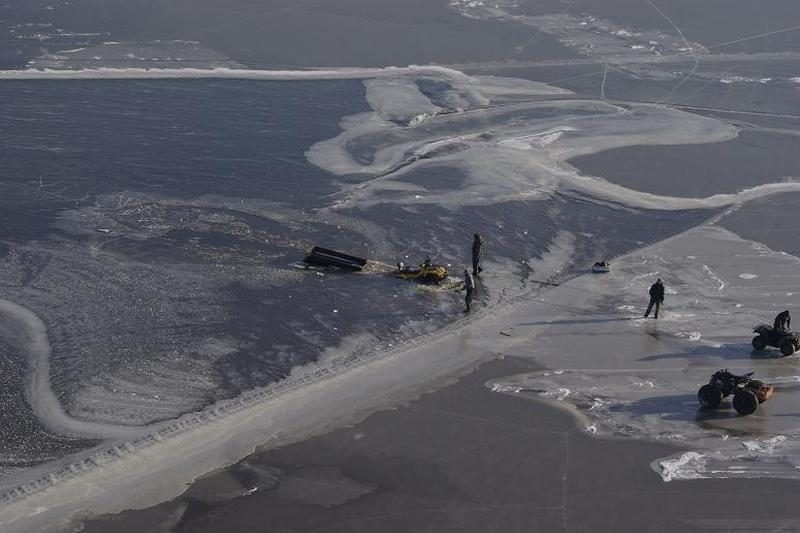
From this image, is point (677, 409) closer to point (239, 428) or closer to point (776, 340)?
point (776, 340)

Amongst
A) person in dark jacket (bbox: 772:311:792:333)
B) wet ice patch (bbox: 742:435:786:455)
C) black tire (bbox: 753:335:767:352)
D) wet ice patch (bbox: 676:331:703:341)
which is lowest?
wet ice patch (bbox: 742:435:786:455)

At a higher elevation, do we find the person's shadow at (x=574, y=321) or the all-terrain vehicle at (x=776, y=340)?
the all-terrain vehicle at (x=776, y=340)

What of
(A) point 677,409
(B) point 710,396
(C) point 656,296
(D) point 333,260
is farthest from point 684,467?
(D) point 333,260

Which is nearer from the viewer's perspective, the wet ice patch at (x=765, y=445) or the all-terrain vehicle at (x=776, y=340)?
the wet ice patch at (x=765, y=445)

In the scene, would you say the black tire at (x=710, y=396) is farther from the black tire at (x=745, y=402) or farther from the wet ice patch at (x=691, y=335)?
the wet ice patch at (x=691, y=335)

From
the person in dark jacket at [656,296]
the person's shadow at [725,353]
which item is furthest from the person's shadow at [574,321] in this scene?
the person's shadow at [725,353]

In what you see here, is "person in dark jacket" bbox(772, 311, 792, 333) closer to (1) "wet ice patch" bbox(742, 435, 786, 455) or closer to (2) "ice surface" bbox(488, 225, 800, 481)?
(2) "ice surface" bbox(488, 225, 800, 481)

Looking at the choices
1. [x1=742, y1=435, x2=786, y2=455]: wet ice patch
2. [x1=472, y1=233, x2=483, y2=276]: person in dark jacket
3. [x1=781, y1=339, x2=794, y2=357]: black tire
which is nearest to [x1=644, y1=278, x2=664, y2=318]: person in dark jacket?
[x1=781, y1=339, x2=794, y2=357]: black tire
